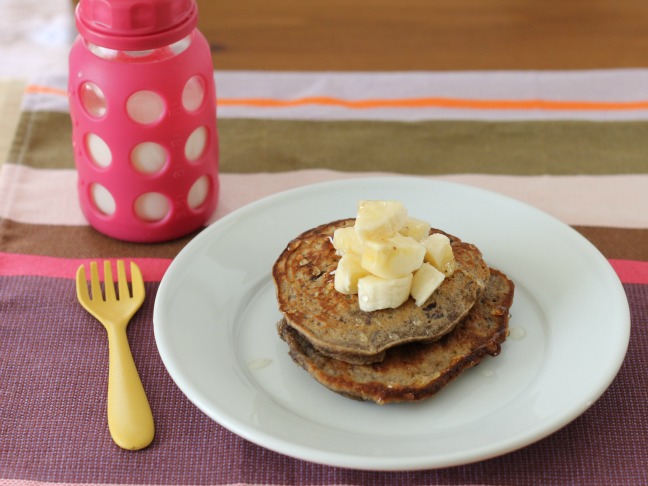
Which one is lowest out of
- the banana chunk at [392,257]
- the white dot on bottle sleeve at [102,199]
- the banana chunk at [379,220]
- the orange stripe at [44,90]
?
the orange stripe at [44,90]

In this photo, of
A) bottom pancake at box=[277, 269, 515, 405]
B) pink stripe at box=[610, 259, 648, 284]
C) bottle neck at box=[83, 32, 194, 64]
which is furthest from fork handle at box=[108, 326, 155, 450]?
pink stripe at box=[610, 259, 648, 284]

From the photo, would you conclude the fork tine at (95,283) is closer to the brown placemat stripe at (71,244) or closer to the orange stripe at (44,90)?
the brown placemat stripe at (71,244)

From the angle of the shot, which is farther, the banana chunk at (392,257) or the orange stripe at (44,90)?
the orange stripe at (44,90)

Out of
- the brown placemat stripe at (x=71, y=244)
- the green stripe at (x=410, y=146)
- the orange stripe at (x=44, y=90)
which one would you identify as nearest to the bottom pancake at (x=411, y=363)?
the brown placemat stripe at (x=71, y=244)

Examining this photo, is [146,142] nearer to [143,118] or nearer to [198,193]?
[143,118]

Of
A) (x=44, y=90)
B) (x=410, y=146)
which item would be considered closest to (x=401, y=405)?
(x=410, y=146)

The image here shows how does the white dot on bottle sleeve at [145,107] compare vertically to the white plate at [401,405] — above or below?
above

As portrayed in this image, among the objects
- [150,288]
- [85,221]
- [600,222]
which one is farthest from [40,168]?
[600,222]

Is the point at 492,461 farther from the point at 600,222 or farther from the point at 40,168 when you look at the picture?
the point at 40,168
